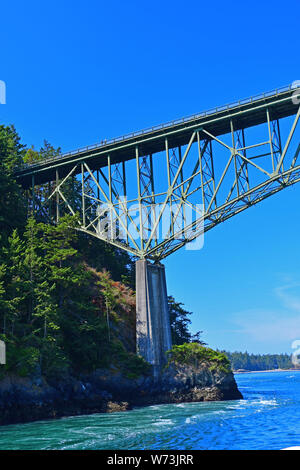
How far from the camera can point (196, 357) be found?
149ft

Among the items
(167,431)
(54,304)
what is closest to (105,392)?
(54,304)

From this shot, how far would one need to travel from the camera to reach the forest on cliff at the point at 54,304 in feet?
119

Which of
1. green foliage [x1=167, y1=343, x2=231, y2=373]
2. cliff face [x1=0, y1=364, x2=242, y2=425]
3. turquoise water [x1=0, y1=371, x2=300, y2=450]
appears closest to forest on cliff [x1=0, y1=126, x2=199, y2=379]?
cliff face [x1=0, y1=364, x2=242, y2=425]

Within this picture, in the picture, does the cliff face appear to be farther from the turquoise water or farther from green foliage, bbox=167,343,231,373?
the turquoise water

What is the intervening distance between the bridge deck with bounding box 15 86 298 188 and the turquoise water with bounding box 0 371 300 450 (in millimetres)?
26283

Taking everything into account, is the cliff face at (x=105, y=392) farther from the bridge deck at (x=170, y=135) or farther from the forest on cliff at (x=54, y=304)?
the bridge deck at (x=170, y=135)

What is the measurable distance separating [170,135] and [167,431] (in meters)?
31.3

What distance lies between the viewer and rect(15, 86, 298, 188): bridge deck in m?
44.5

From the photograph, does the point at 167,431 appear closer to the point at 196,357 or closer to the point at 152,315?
the point at 196,357

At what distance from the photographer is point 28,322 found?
39312 millimetres
